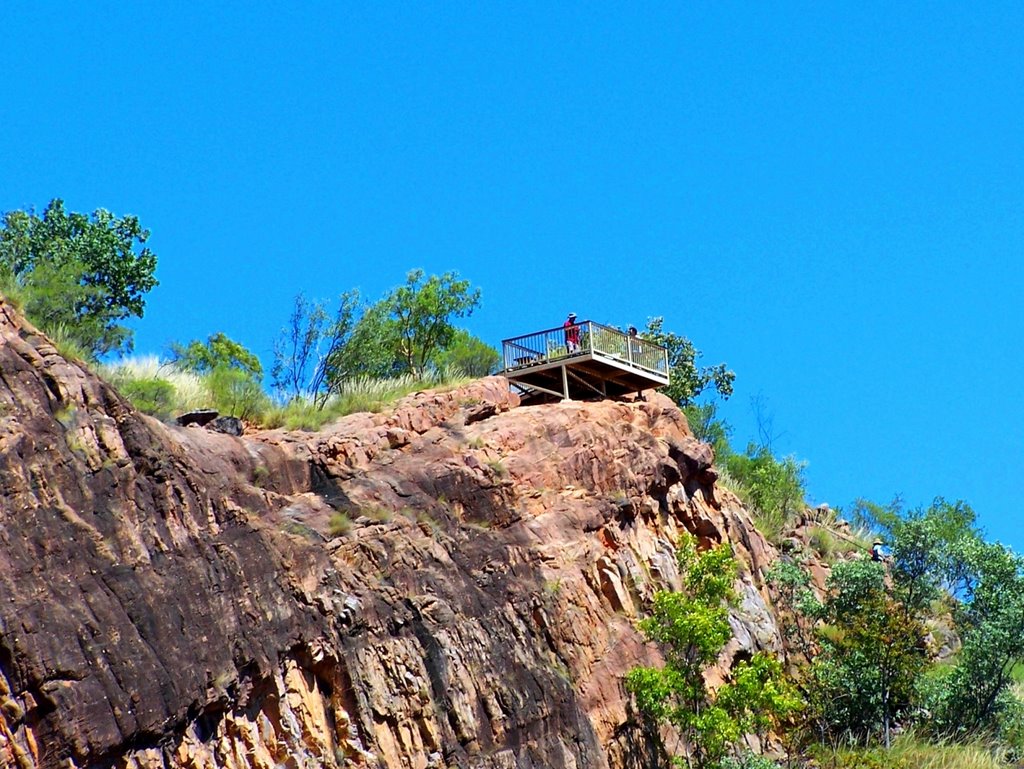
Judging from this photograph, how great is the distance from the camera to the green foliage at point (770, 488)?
44.2m

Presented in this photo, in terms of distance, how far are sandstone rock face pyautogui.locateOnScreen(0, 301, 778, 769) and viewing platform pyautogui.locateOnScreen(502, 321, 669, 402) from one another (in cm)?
199

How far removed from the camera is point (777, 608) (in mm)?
38094

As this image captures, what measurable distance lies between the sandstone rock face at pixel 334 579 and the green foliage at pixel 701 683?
0.76 meters

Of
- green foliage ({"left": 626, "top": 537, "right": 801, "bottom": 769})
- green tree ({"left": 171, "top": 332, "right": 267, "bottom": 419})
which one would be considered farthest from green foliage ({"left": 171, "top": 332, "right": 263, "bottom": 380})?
green foliage ({"left": 626, "top": 537, "right": 801, "bottom": 769})

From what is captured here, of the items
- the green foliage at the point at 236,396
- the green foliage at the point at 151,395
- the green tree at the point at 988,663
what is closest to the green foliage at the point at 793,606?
the green tree at the point at 988,663

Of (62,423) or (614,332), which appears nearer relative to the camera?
(62,423)

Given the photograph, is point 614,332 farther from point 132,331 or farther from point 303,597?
point 303,597

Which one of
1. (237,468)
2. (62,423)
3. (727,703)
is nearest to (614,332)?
(727,703)

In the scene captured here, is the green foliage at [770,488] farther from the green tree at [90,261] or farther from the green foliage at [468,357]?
the green tree at [90,261]

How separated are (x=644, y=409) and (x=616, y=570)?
542 cm

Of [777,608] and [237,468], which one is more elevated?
[237,468]

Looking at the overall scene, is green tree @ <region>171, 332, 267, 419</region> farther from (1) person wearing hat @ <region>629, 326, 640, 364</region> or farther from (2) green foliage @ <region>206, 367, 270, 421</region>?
(1) person wearing hat @ <region>629, 326, 640, 364</region>

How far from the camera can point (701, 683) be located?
31.6 meters

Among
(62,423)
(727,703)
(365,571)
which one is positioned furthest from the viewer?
(727,703)
